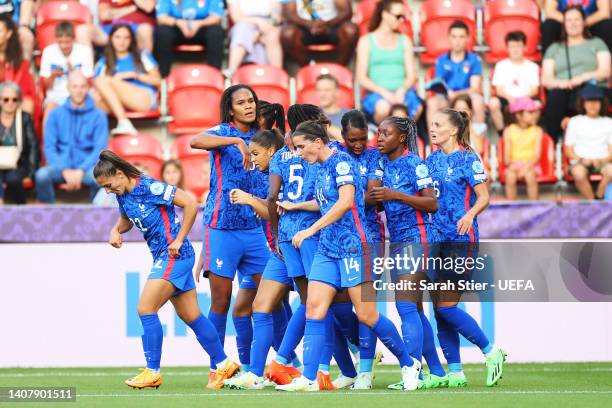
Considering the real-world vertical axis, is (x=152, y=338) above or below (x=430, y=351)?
above

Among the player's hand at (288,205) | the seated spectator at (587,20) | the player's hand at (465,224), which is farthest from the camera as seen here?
the seated spectator at (587,20)

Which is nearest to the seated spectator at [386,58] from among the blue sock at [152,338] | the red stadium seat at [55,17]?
the red stadium seat at [55,17]

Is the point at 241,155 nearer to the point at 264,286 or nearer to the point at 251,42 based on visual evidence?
the point at 264,286

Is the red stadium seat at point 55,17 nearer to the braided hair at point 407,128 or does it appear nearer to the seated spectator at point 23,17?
the seated spectator at point 23,17

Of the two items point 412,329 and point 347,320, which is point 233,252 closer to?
point 347,320

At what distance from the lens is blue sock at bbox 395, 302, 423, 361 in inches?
326

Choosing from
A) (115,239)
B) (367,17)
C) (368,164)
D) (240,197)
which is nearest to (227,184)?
(240,197)

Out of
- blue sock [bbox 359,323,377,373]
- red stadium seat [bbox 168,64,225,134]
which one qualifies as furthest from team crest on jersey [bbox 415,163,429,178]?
red stadium seat [bbox 168,64,225,134]

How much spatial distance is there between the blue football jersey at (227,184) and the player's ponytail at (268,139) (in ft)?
0.75

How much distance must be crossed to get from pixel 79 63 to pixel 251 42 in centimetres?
200

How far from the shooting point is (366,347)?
8492mm

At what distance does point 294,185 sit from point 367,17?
7071mm

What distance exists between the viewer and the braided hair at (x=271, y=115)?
356 inches

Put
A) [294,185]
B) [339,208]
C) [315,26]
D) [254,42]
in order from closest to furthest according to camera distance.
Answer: [339,208], [294,185], [315,26], [254,42]
